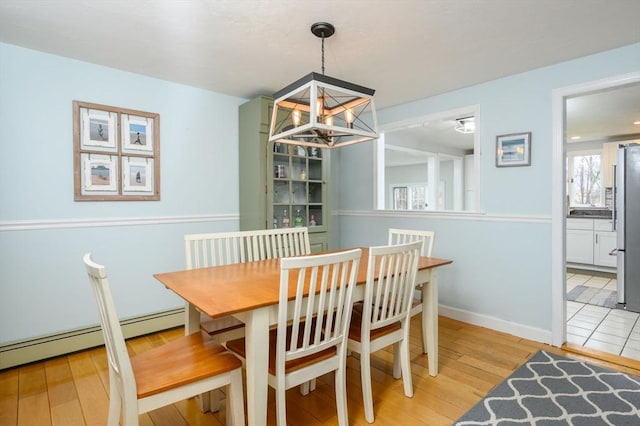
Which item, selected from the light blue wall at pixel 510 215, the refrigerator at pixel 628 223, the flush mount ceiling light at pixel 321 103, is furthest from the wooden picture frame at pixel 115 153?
the refrigerator at pixel 628 223

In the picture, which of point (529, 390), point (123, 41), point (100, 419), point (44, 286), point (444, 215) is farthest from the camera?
point (444, 215)

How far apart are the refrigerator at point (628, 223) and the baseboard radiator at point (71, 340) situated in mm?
4512

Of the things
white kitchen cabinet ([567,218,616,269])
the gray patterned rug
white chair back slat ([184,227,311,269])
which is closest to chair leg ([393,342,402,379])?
the gray patterned rug

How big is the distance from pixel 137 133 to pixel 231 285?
1917 mm

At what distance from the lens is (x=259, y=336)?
4.56ft

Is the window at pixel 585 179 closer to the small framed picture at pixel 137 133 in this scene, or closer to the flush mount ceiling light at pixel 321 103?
the flush mount ceiling light at pixel 321 103

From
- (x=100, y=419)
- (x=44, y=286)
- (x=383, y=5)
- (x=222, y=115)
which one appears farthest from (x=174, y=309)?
(x=383, y=5)

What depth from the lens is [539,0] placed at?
1.80 meters

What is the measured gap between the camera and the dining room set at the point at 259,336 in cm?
130

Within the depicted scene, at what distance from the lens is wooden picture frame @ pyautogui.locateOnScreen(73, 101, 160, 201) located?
260 centimetres

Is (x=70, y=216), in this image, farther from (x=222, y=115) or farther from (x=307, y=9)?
(x=307, y=9)

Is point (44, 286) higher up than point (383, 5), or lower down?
lower down

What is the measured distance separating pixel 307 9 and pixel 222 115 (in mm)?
1775

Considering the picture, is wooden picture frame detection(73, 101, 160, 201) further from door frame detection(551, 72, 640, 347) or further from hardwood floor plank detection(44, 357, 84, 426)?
door frame detection(551, 72, 640, 347)
